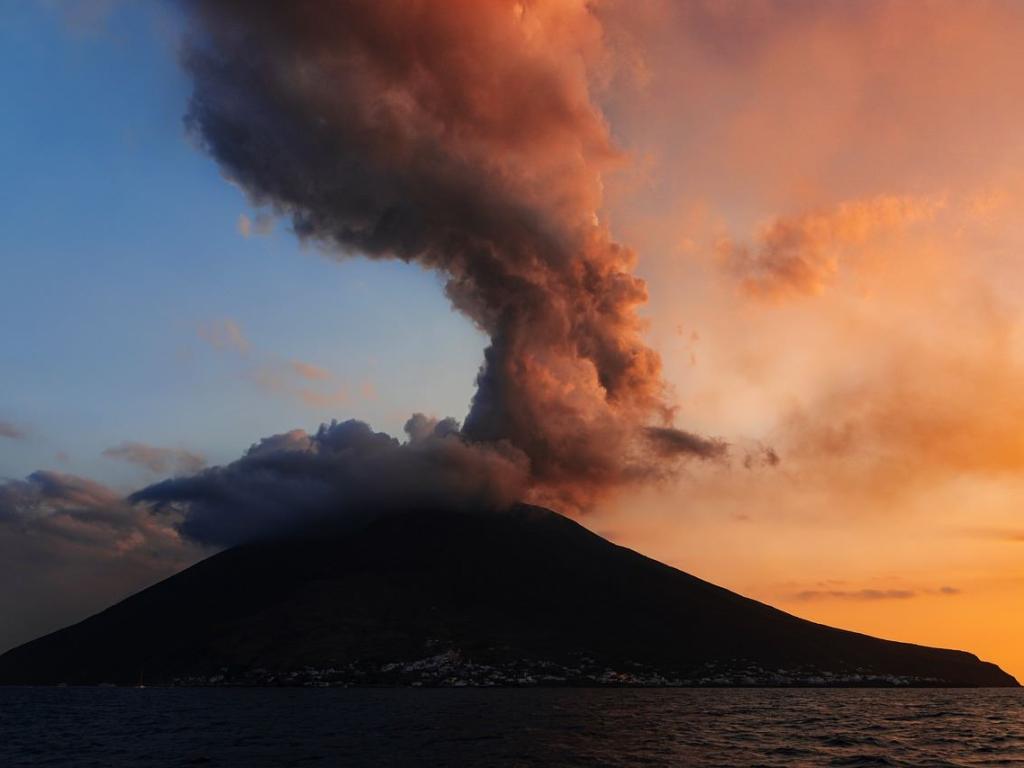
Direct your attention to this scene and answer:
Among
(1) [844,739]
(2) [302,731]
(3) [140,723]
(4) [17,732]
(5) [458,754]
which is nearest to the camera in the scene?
(5) [458,754]

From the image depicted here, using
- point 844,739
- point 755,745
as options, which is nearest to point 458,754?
point 755,745

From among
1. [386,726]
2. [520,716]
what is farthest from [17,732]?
[520,716]

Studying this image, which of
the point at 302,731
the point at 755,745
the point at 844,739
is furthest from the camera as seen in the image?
the point at 302,731

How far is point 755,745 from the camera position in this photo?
92438mm

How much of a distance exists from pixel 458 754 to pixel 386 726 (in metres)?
42.8

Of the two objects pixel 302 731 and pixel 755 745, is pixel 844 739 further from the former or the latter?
pixel 302 731

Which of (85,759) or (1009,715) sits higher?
(1009,715)

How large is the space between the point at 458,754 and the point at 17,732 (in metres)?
85.5

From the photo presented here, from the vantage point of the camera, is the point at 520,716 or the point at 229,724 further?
the point at 520,716

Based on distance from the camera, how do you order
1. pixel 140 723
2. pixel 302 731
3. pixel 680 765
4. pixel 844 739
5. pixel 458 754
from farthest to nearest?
pixel 140 723, pixel 302 731, pixel 844 739, pixel 458 754, pixel 680 765

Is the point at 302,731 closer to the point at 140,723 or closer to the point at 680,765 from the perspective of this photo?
the point at 140,723

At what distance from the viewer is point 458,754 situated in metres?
86.1

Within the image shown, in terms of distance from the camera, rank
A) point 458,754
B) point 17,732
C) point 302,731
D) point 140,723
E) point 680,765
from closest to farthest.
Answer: point 680,765, point 458,754, point 302,731, point 17,732, point 140,723

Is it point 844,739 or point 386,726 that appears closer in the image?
point 844,739
